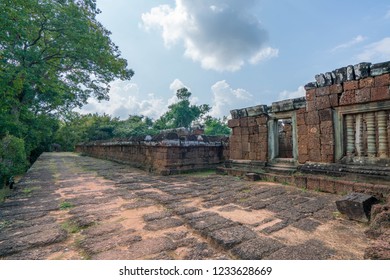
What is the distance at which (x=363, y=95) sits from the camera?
4.13 m

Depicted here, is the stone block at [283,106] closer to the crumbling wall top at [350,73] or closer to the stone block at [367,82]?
the crumbling wall top at [350,73]

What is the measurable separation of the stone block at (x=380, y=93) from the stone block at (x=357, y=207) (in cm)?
221

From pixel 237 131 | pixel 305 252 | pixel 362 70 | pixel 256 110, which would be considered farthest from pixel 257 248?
pixel 237 131

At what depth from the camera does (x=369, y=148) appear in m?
4.14

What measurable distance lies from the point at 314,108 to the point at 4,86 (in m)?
9.57

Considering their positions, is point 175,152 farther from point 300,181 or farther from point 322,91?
point 322,91

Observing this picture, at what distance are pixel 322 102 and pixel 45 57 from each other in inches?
512

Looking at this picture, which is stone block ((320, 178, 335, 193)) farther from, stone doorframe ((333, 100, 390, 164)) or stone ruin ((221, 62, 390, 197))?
stone doorframe ((333, 100, 390, 164))

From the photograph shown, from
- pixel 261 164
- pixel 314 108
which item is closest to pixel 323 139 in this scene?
pixel 314 108

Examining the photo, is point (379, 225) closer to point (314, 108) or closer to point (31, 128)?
point (314, 108)

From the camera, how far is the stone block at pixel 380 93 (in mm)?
3831

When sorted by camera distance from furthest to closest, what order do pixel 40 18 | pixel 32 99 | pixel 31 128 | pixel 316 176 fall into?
pixel 32 99 < pixel 31 128 < pixel 40 18 < pixel 316 176

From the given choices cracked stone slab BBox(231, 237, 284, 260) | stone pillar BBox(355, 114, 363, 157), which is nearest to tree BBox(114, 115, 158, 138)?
stone pillar BBox(355, 114, 363, 157)

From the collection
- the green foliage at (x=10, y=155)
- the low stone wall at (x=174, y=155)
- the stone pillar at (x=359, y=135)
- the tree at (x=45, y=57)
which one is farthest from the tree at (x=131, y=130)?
the stone pillar at (x=359, y=135)
